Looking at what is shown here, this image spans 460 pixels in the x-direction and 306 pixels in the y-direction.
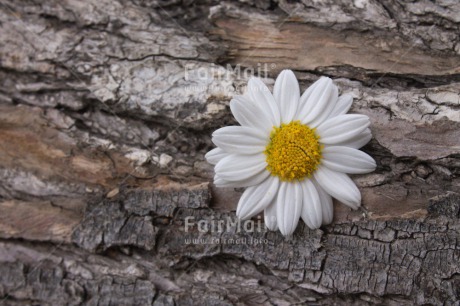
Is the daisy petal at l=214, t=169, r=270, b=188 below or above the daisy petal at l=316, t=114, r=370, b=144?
below

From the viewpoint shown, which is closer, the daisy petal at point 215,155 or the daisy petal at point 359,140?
the daisy petal at point 359,140

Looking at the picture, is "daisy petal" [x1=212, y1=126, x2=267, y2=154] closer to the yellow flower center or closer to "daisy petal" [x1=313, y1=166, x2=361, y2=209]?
the yellow flower center

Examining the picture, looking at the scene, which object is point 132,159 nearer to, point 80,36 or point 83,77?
point 83,77

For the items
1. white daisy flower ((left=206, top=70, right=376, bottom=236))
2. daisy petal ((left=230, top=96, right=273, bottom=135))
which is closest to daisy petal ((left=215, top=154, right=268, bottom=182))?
white daisy flower ((left=206, top=70, right=376, bottom=236))

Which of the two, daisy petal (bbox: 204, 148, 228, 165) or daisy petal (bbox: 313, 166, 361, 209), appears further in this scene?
daisy petal (bbox: 204, 148, 228, 165)

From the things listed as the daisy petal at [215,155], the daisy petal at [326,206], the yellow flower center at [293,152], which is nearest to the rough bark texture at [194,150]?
the daisy petal at [326,206]


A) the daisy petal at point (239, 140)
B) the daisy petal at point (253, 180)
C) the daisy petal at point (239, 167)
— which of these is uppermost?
the daisy petal at point (239, 140)

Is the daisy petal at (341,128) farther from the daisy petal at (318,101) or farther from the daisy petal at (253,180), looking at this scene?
the daisy petal at (253,180)
